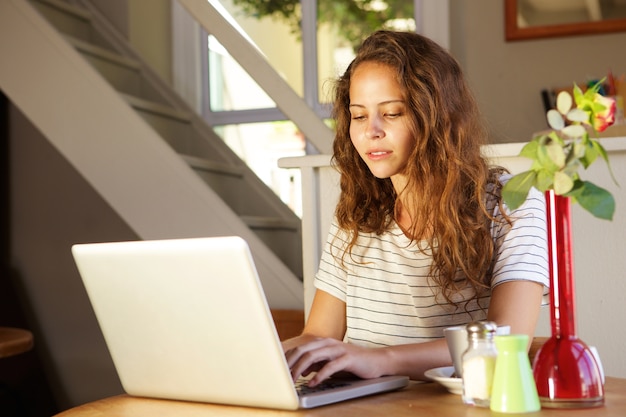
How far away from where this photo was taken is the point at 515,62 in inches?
161

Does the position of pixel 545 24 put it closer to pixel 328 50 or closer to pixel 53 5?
pixel 328 50

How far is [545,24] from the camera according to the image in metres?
4.05

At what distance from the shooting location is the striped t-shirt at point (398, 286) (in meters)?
1.54

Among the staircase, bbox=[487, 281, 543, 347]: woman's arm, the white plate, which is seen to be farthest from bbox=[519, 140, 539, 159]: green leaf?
the staircase

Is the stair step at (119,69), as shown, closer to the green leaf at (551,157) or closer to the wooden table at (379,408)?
the wooden table at (379,408)

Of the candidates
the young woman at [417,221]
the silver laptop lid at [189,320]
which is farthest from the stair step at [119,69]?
the silver laptop lid at [189,320]

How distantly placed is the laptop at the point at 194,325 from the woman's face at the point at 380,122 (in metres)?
0.45

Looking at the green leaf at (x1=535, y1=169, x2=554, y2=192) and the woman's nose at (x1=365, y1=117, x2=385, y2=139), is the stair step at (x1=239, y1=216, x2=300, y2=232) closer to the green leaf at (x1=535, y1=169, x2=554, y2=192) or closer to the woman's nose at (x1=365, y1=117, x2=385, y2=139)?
the woman's nose at (x1=365, y1=117, x2=385, y2=139)

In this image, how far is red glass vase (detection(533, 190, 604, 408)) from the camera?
104 centimetres

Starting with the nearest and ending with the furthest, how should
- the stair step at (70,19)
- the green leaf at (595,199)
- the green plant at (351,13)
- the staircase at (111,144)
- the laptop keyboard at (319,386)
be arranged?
1. the green leaf at (595,199)
2. the laptop keyboard at (319,386)
3. the staircase at (111,144)
4. the stair step at (70,19)
5. the green plant at (351,13)

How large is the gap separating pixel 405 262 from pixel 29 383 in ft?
9.14

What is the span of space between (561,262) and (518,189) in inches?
4.0

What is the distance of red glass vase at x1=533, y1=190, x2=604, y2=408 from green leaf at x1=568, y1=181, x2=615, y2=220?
0.04 meters

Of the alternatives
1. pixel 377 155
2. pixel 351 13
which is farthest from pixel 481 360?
pixel 351 13
